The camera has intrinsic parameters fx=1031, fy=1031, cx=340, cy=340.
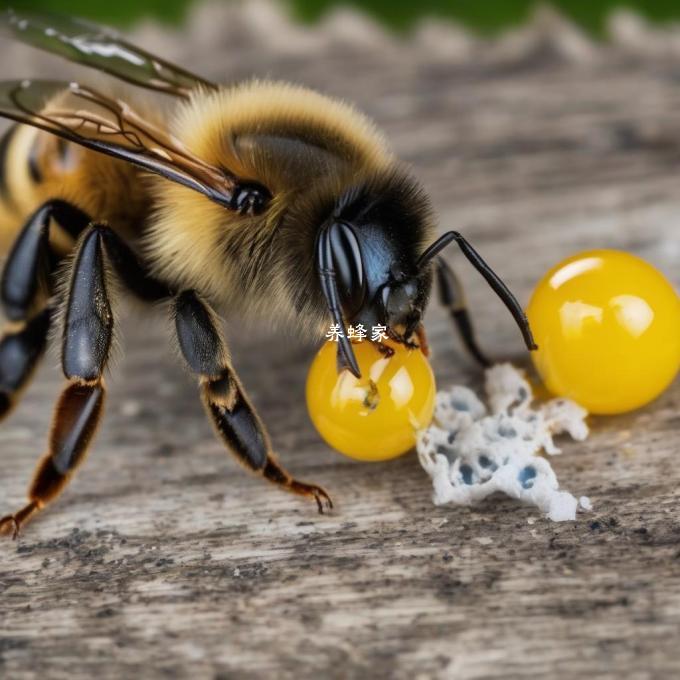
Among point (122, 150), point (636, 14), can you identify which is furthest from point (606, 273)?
point (636, 14)

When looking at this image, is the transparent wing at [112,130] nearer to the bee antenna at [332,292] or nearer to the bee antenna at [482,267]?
the bee antenna at [332,292]

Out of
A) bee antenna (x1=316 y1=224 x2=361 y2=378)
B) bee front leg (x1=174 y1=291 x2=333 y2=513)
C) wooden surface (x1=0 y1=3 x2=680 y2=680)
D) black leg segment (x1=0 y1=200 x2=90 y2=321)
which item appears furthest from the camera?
black leg segment (x1=0 y1=200 x2=90 y2=321)

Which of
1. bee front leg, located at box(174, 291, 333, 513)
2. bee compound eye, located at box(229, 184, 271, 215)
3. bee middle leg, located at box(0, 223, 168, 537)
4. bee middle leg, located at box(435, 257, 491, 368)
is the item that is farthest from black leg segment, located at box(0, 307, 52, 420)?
bee middle leg, located at box(435, 257, 491, 368)

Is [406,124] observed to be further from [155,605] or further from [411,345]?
[155,605]

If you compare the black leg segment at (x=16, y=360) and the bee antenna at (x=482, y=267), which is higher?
the black leg segment at (x=16, y=360)

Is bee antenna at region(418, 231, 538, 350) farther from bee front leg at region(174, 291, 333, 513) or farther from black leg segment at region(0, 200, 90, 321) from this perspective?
black leg segment at region(0, 200, 90, 321)

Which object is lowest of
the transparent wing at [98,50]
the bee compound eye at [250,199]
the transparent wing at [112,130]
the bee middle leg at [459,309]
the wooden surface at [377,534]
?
the wooden surface at [377,534]

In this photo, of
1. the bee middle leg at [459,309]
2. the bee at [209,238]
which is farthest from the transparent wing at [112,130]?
the bee middle leg at [459,309]
